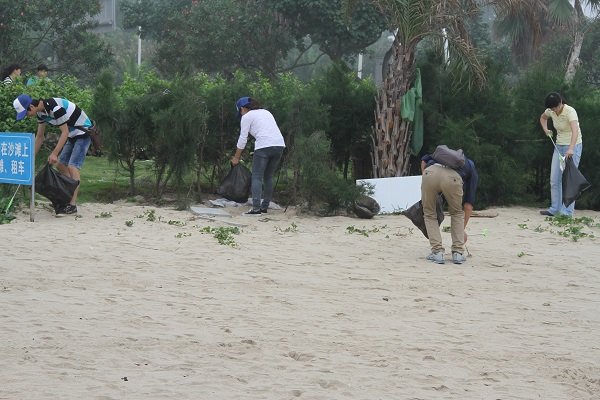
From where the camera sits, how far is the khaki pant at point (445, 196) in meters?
9.95

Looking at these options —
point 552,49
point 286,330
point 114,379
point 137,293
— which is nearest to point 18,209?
point 137,293

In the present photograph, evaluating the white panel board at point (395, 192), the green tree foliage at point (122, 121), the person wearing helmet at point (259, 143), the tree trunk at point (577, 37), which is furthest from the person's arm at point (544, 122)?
the tree trunk at point (577, 37)

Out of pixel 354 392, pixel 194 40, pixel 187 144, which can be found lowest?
pixel 354 392

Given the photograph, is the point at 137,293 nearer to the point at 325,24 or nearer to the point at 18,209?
the point at 18,209

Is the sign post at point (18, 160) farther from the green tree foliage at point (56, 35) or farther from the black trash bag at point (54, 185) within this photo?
the green tree foliage at point (56, 35)

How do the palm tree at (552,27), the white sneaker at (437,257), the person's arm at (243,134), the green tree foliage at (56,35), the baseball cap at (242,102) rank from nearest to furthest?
the white sneaker at (437,257) < the person's arm at (243,134) < the baseball cap at (242,102) < the green tree foliage at (56,35) < the palm tree at (552,27)

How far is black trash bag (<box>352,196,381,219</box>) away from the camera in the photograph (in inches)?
512

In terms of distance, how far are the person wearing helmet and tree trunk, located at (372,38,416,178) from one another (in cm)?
198

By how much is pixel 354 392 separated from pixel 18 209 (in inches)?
304

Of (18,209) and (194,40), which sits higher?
(194,40)

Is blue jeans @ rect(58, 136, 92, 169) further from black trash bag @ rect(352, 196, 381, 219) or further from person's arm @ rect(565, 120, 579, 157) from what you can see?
person's arm @ rect(565, 120, 579, 157)

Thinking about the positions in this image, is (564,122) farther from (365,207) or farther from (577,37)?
(577,37)

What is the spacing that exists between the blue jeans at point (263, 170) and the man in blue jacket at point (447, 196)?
3.22 metres

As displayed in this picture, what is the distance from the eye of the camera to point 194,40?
3656cm
